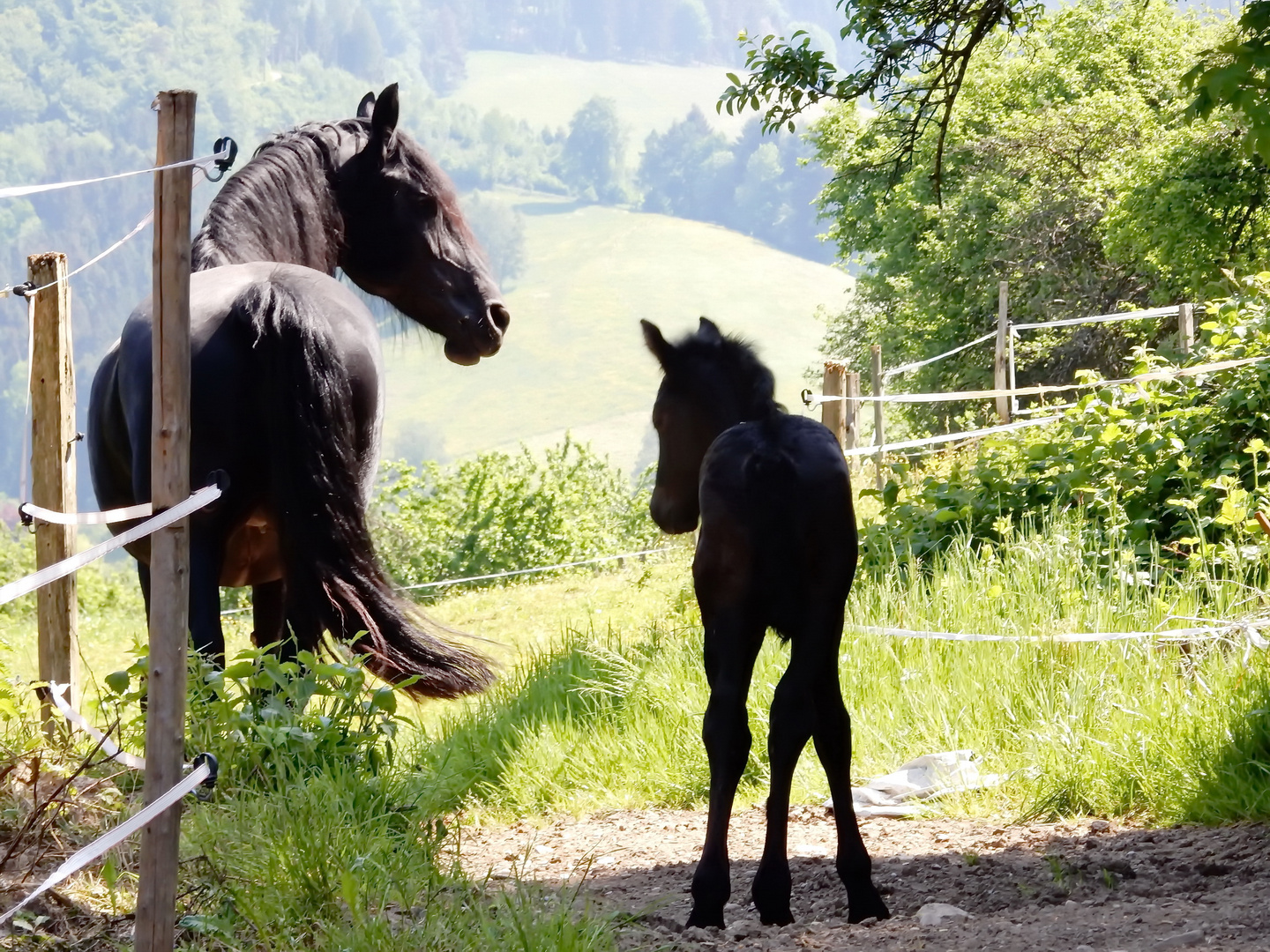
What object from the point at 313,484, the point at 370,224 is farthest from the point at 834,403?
the point at 313,484

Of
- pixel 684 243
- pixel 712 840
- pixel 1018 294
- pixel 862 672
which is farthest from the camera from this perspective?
pixel 684 243

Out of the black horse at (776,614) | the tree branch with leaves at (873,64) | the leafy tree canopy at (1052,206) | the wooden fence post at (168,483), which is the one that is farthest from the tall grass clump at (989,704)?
the leafy tree canopy at (1052,206)

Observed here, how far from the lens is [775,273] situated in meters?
167

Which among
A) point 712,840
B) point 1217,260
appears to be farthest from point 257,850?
point 1217,260

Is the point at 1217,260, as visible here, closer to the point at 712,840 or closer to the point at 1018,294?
the point at 1018,294

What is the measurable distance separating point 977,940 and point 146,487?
2.91 metres

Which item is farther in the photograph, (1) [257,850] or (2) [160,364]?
(1) [257,850]

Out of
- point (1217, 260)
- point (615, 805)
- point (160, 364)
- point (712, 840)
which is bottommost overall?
point (615, 805)

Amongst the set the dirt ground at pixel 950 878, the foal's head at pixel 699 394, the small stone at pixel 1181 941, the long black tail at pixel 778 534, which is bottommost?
the dirt ground at pixel 950 878

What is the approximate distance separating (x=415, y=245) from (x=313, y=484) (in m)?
1.55

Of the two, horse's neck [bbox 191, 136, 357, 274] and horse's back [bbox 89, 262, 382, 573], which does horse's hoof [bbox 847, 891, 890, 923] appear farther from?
horse's neck [bbox 191, 136, 357, 274]

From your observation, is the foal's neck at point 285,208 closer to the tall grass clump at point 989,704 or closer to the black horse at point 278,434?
the black horse at point 278,434

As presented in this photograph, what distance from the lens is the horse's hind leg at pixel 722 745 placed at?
10.5 ft

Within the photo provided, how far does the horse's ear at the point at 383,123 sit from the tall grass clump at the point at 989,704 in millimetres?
2471
